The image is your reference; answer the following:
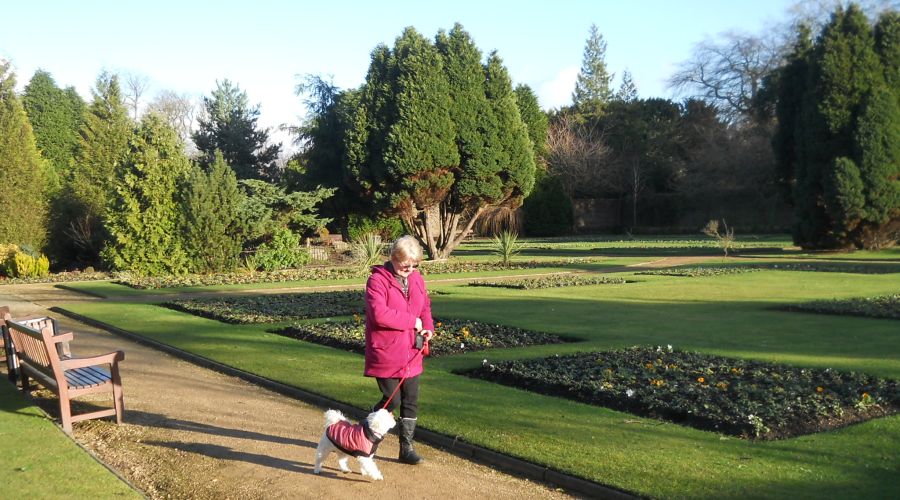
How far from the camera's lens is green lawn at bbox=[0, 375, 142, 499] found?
520 cm

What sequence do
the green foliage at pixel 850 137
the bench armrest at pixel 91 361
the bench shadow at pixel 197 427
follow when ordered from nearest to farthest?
the bench shadow at pixel 197 427 < the bench armrest at pixel 91 361 < the green foliage at pixel 850 137

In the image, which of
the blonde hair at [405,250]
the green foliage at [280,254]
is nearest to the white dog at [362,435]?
the blonde hair at [405,250]

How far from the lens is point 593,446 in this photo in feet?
19.8

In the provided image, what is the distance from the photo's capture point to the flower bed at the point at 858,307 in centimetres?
1323

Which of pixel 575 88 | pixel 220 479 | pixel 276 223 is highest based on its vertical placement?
pixel 575 88

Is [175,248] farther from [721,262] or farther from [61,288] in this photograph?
[721,262]

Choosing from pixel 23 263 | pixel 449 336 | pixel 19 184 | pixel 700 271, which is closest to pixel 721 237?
pixel 700 271

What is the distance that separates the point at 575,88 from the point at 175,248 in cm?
5613

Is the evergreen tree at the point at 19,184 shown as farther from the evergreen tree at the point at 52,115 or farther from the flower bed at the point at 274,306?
the evergreen tree at the point at 52,115

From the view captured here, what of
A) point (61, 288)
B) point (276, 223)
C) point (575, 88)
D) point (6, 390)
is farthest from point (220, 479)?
point (575, 88)

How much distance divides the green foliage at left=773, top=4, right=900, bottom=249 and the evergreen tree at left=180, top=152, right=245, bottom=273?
73.3ft

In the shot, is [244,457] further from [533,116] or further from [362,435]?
[533,116]

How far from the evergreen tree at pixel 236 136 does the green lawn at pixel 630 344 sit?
77.3ft

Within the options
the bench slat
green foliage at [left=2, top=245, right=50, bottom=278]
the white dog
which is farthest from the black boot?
green foliage at [left=2, top=245, right=50, bottom=278]
